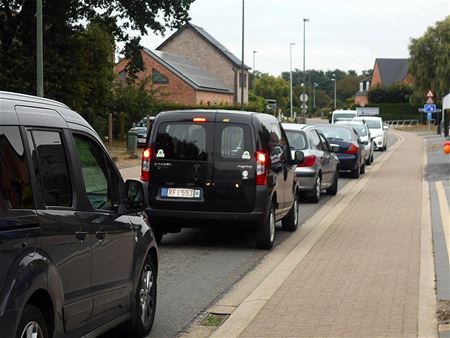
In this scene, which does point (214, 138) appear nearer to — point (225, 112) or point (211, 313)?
point (225, 112)

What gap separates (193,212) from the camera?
1107 cm

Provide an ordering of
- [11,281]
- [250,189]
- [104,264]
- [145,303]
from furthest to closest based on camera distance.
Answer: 1. [250,189]
2. [145,303]
3. [104,264]
4. [11,281]

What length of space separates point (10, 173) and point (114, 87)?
44003 mm

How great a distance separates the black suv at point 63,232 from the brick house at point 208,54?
79.1m

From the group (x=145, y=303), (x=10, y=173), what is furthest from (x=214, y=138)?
(x=10, y=173)

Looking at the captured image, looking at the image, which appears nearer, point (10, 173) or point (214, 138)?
point (10, 173)

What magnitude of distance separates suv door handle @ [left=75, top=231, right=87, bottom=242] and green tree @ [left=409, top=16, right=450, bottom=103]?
8554cm

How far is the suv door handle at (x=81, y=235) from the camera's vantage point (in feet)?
17.1

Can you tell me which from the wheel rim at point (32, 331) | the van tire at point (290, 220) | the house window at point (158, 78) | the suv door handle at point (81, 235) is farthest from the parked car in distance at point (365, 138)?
the house window at point (158, 78)

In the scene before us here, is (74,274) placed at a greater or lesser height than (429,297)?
greater

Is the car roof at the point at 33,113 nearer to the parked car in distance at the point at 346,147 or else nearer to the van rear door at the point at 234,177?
the van rear door at the point at 234,177

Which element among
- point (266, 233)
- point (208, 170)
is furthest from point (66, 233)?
point (266, 233)

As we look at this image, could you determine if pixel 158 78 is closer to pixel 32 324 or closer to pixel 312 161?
pixel 312 161

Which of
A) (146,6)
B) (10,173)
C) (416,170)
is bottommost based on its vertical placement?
(416,170)
